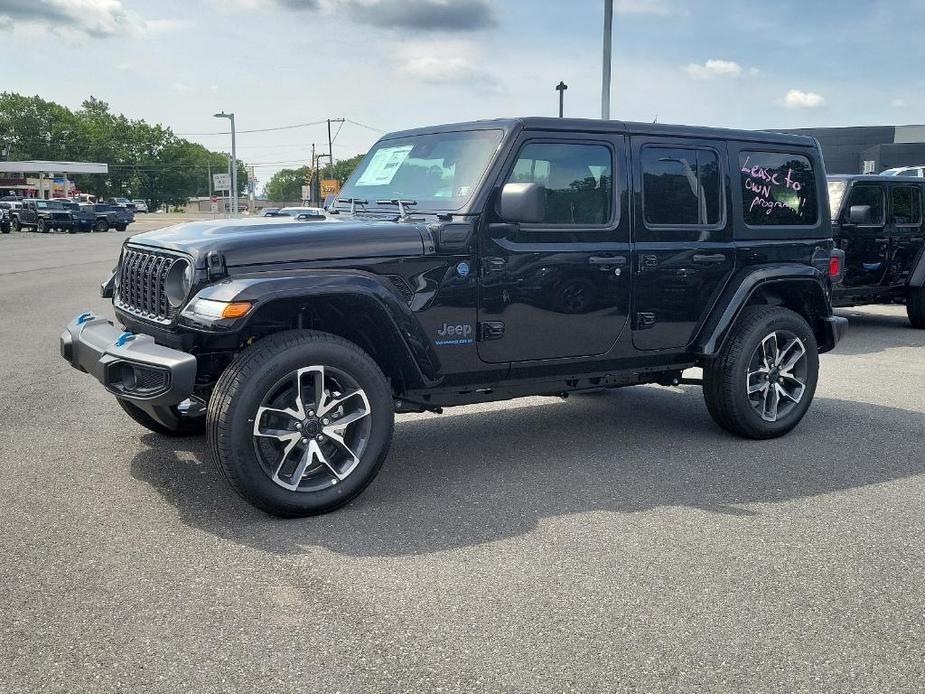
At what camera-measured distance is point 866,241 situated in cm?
1074

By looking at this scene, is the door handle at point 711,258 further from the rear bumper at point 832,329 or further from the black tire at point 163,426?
the black tire at point 163,426

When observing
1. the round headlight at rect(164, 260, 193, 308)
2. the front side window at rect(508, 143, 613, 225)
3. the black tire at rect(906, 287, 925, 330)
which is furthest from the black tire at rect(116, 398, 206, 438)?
the black tire at rect(906, 287, 925, 330)

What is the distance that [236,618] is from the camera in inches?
127

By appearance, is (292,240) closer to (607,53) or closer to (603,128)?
(603,128)

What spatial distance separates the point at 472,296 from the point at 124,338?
5.79 ft

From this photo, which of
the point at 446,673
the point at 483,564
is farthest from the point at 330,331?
the point at 446,673

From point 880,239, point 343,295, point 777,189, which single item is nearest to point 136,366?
point 343,295

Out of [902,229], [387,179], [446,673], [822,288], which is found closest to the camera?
[446,673]

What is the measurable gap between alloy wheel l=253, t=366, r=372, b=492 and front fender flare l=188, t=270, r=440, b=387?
35 centimetres

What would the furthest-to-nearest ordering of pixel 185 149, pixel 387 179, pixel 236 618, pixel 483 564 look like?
pixel 185 149, pixel 387 179, pixel 483 564, pixel 236 618

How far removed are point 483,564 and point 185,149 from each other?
494 feet

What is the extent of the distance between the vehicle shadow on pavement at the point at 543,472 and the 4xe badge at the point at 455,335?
782 millimetres

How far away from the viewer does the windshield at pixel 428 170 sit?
4.87 meters

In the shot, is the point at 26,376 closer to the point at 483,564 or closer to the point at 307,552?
the point at 307,552
